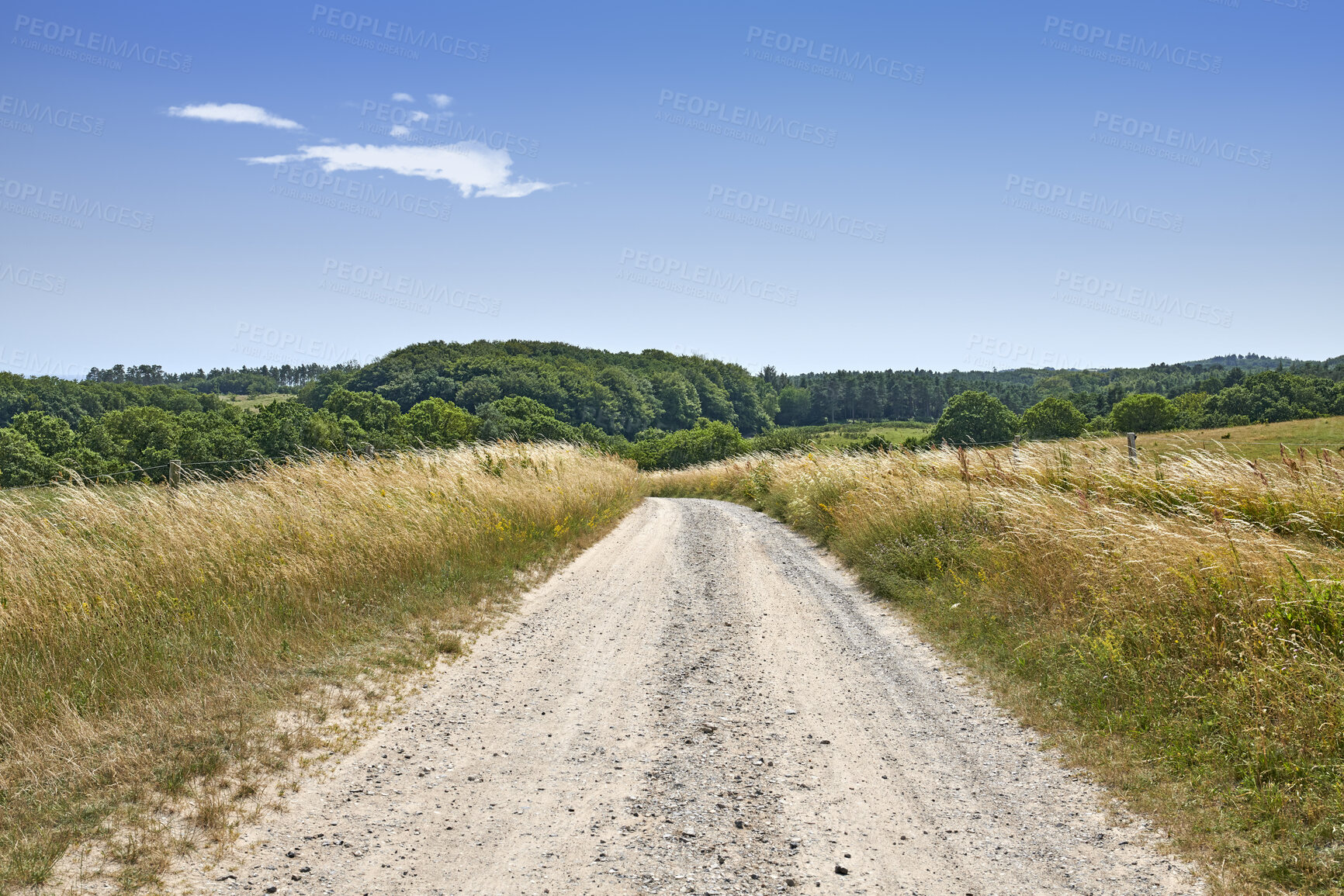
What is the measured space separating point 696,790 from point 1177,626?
13.2 feet

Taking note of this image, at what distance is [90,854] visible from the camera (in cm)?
330

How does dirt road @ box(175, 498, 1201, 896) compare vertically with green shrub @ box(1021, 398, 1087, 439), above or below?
below

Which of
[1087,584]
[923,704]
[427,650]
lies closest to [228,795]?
[427,650]

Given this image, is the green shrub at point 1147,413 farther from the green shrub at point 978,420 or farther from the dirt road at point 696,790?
the dirt road at point 696,790

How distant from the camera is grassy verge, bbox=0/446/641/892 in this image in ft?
12.5

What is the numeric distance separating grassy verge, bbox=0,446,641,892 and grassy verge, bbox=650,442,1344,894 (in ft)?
17.2

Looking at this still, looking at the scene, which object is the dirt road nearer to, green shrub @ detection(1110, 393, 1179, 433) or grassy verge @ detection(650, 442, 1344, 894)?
grassy verge @ detection(650, 442, 1344, 894)

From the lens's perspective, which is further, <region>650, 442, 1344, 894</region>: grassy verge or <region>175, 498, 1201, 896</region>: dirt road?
<region>650, 442, 1344, 894</region>: grassy verge

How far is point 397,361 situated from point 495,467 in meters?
111

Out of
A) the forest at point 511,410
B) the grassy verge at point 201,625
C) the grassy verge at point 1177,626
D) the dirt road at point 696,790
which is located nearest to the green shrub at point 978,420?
the forest at point 511,410

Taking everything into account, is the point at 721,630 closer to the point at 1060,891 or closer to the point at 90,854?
the point at 1060,891

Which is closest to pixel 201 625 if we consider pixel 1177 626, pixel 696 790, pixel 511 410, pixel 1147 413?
pixel 696 790

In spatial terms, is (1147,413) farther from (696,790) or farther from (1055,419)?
(696,790)

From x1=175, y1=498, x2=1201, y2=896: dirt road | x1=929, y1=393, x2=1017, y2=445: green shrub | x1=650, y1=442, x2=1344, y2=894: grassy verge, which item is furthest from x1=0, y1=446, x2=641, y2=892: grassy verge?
x1=929, y1=393, x2=1017, y2=445: green shrub
